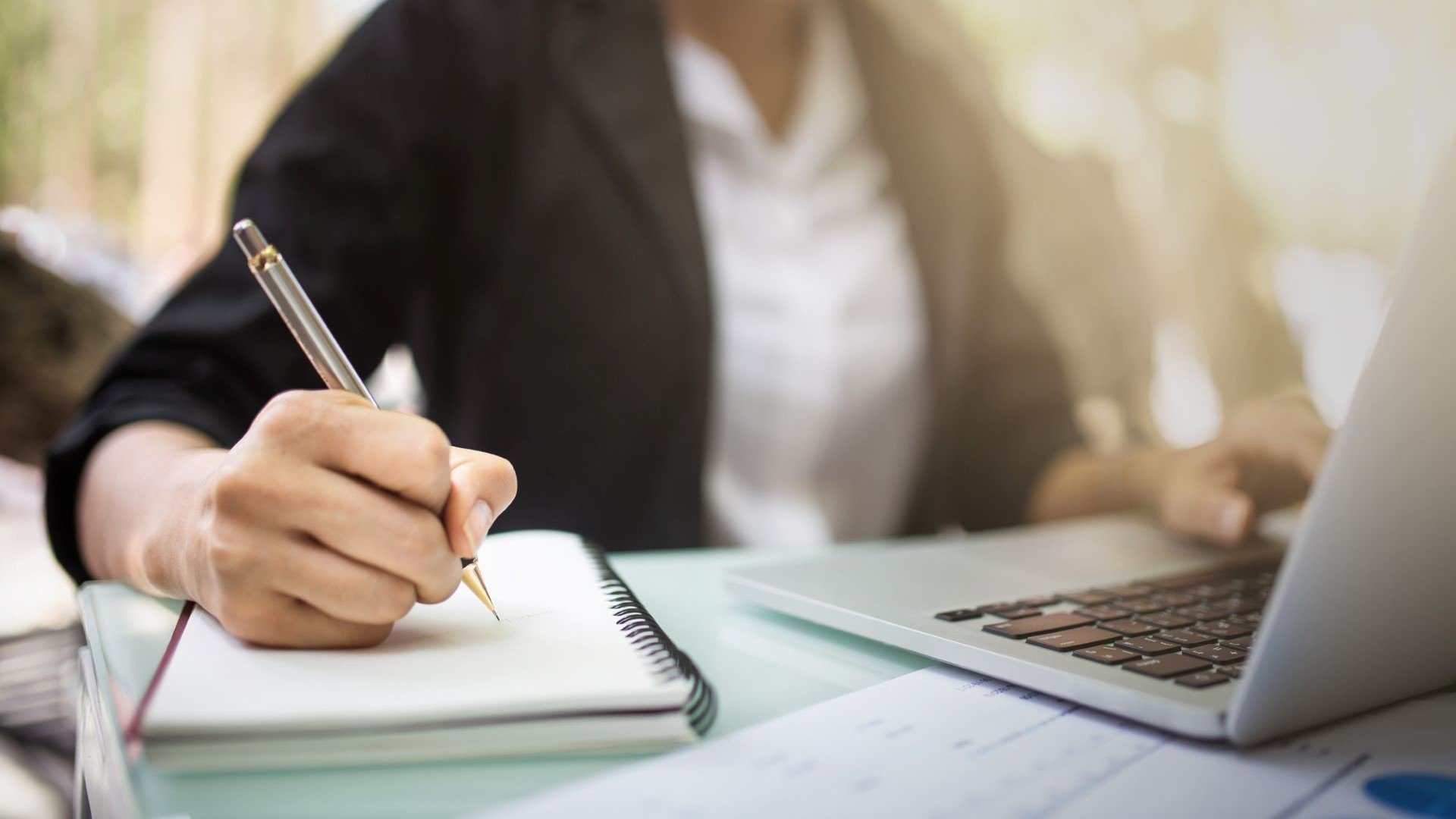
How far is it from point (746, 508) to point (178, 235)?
57cm

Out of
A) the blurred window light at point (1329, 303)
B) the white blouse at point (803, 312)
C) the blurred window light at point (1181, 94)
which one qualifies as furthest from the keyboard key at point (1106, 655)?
the blurred window light at point (1181, 94)

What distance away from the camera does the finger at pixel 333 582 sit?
259 millimetres

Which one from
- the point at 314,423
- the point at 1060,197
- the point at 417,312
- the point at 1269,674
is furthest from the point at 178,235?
Result: the point at 1060,197

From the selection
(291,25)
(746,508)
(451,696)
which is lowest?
(746,508)

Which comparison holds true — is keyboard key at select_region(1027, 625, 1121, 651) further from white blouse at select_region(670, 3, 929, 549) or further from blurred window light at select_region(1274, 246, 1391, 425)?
blurred window light at select_region(1274, 246, 1391, 425)

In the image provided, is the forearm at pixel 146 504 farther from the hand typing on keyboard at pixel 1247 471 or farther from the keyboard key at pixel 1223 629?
the hand typing on keyboard at pixel 1247 471

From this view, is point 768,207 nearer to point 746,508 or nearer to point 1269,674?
point 746,508

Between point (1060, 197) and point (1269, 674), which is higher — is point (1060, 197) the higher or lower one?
the higher one

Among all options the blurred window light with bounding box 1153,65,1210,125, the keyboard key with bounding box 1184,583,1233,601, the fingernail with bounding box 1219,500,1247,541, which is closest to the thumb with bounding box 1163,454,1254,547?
the fingernail with bounding box 1219,500,1247,541

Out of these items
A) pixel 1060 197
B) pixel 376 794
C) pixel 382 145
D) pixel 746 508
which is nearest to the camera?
pixel 376 794

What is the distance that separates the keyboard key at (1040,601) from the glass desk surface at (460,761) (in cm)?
6

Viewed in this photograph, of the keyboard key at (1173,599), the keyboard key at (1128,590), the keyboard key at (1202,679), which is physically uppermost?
the keyboard key at (1202,679)

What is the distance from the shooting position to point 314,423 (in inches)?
10.3

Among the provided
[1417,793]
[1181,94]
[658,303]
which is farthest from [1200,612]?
[1181,94]
